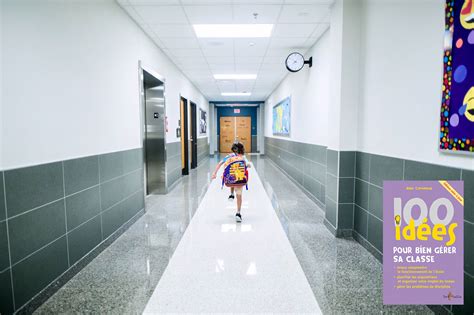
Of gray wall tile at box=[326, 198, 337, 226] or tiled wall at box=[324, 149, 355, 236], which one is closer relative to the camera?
tiled wall at box=[324, 149, 355, 236]

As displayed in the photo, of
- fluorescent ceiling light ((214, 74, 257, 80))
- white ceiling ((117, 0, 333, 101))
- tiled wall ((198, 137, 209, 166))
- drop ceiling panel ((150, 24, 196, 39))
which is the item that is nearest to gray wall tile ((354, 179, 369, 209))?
white ceiling ((117, 0, 333, 101))

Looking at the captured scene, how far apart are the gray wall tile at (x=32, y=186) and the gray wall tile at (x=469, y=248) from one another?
125 inches

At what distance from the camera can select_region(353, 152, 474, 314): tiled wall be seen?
6.28ft

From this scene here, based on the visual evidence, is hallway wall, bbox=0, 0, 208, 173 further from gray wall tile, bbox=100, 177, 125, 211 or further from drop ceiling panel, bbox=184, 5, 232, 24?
drop ceiling panel, bbox=184, 5, 232, 24

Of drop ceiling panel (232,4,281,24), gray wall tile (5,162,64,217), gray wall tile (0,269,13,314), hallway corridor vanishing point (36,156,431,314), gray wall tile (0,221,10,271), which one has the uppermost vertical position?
drop ceiling panel (232,4,281,24)

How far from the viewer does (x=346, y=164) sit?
376 centimetres

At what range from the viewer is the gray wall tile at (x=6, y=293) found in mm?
2010

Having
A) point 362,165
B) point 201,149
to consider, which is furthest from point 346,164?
point 201,149

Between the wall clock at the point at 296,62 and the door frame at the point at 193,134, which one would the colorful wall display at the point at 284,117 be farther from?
the door frame at the point at 193,134

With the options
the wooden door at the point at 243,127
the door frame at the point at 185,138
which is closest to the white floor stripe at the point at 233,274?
the door frame at the point at 185,138

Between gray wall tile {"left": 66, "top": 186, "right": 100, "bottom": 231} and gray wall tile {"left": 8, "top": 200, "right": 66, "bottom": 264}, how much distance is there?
11 centimetres

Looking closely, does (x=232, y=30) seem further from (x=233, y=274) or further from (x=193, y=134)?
(x=193, y=134)

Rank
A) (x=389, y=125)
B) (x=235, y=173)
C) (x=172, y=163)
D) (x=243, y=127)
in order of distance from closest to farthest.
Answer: (x=389, y=125)
(x=235, y=173)
(x=172, y=163)
(x=243, y=127)

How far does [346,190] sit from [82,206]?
314 cm
